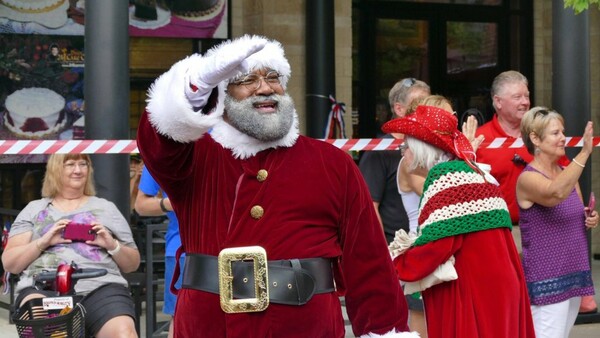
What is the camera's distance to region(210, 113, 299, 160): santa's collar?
416cm

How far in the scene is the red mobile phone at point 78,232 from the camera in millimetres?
6656

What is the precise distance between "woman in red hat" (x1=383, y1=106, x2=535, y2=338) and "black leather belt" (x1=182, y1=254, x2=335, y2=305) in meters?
1.55

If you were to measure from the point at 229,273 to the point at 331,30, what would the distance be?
876 centimetres

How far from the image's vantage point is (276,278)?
4.02 meters

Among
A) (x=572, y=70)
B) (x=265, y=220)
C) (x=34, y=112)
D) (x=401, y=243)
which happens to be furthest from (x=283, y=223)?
(x=34, y=112)

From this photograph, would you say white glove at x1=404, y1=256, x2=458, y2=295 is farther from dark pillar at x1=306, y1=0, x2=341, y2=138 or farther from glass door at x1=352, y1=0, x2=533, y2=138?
glass door at x1=352, y1=0, x2=533, y2=138

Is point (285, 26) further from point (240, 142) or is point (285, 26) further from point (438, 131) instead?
point (240, 142)

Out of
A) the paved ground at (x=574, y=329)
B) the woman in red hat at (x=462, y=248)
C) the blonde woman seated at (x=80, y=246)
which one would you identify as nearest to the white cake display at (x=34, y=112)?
the paved ground at (x=574, y=329)

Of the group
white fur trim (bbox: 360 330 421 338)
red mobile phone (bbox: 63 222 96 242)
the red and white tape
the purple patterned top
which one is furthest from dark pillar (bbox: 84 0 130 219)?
white fur trim (bbox: 360 330 421 338)

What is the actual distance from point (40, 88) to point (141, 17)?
1.35 meters

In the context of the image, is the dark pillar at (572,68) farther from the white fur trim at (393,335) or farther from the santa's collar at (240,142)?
the santa's collar at (240,142)

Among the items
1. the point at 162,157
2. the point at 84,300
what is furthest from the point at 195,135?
the point at 84,300

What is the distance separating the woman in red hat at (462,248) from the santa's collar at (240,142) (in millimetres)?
1552

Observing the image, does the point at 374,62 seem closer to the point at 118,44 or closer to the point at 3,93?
the point at 3,93
